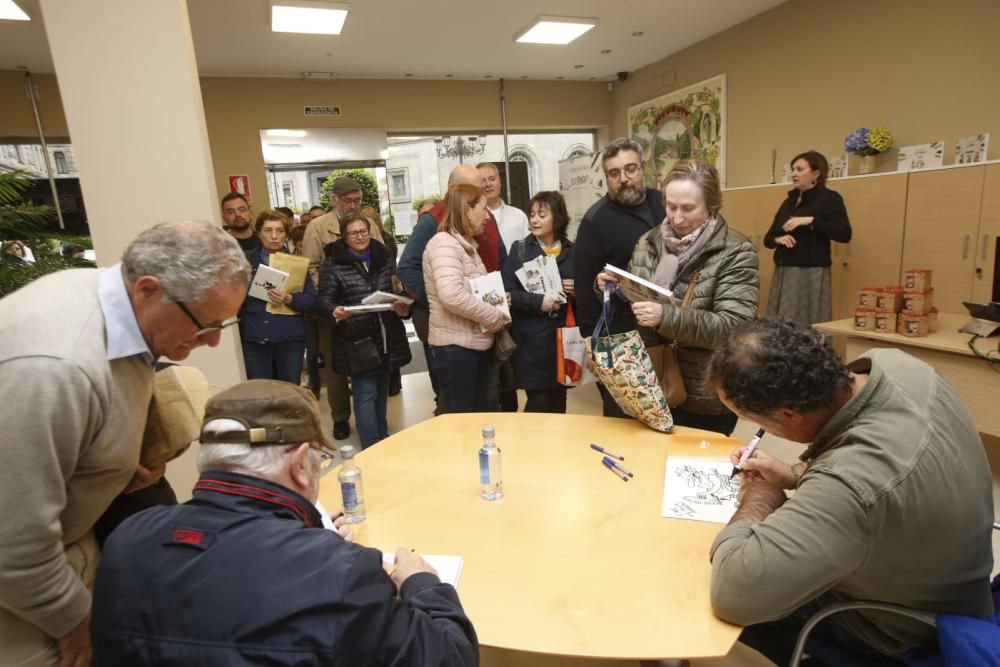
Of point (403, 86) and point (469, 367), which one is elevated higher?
point (403, 86)

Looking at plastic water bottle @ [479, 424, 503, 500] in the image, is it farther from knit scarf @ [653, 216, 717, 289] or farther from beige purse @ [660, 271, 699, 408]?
knit scarf @ [653, 216, 717, 289]

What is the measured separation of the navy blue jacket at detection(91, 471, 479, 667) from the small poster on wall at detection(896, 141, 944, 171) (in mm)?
4928

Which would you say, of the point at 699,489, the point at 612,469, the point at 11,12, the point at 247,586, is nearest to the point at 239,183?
the point at 11,12

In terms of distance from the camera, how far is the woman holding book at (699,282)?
1894mm

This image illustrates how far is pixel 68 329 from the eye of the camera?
0.99 metres

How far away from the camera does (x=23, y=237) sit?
6.98 ft

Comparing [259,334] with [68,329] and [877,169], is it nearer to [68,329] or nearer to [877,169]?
[68,329]

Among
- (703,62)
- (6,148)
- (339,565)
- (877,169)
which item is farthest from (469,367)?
(6,148)

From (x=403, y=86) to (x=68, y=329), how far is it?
22.3ft

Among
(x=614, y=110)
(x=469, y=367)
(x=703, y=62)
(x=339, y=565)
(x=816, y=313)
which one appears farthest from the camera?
(x=614, y=110)

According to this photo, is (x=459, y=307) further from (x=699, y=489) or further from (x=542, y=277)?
(x=699, y=489)

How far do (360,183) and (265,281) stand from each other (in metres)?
4.23

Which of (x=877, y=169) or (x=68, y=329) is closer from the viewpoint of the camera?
(x=68, y=329)

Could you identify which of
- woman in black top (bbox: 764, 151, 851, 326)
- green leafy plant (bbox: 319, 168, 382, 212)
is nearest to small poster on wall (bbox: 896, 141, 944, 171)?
woman in black top (bbox: 764, 151, 851, 326)
